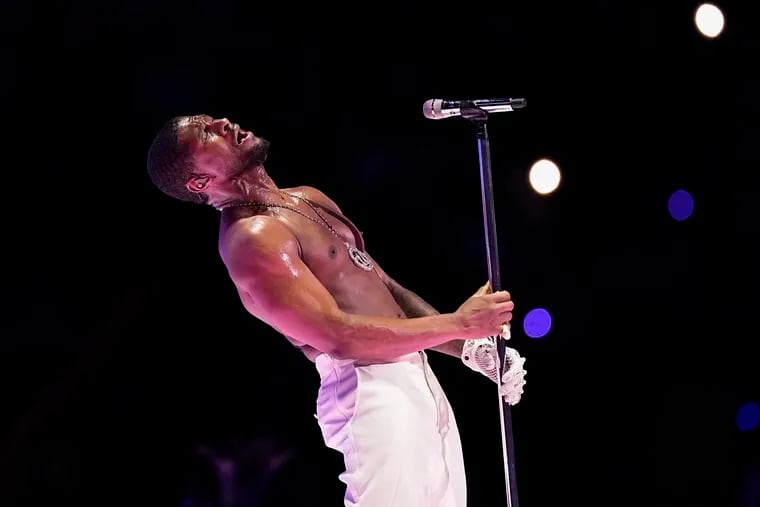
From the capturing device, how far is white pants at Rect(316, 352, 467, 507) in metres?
2.35

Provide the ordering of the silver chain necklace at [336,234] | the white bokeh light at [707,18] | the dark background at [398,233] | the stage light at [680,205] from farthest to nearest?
the stage light at [680,205] < the white bokeh light at [707,18] < the dark background at [398,233] < the silver chain necklace at [336,234]

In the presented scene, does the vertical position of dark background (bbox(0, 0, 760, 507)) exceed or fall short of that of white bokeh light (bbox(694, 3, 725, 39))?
it falls short

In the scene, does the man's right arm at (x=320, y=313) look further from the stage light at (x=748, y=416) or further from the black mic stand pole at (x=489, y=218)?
the stage light at (x=748, y=416)

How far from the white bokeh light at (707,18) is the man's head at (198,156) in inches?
100

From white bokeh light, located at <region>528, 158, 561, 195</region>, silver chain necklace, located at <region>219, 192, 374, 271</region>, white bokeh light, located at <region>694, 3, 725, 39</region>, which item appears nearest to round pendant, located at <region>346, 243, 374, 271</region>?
silver chain necklace, located at <region>219, 192, 374, 271</region>

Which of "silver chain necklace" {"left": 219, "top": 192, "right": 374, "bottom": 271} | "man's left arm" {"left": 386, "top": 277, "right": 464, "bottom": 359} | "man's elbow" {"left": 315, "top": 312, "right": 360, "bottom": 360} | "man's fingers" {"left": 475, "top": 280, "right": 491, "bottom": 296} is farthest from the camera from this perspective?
"man's left arm" {"left": 386, "top": 277, "right": 464, "bottom": 359}

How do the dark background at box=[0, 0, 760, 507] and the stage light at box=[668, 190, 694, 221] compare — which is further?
the stage light at box=[668, 190, 694, 221]

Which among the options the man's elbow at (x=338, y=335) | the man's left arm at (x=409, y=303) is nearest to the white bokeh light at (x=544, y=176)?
the man's left arm at (x=409, y=303)

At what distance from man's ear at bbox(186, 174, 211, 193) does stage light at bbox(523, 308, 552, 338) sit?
2.34 m

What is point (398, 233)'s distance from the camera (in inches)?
181

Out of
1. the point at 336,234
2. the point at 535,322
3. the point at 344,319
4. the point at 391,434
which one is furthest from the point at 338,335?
the point at 535,322

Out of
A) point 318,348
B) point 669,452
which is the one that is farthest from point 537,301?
point 318,348

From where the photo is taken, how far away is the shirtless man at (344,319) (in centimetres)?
234

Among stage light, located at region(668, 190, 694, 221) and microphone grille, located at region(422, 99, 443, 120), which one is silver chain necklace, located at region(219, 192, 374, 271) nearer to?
microphone grille, located at region(422, 99, 443, 120)
